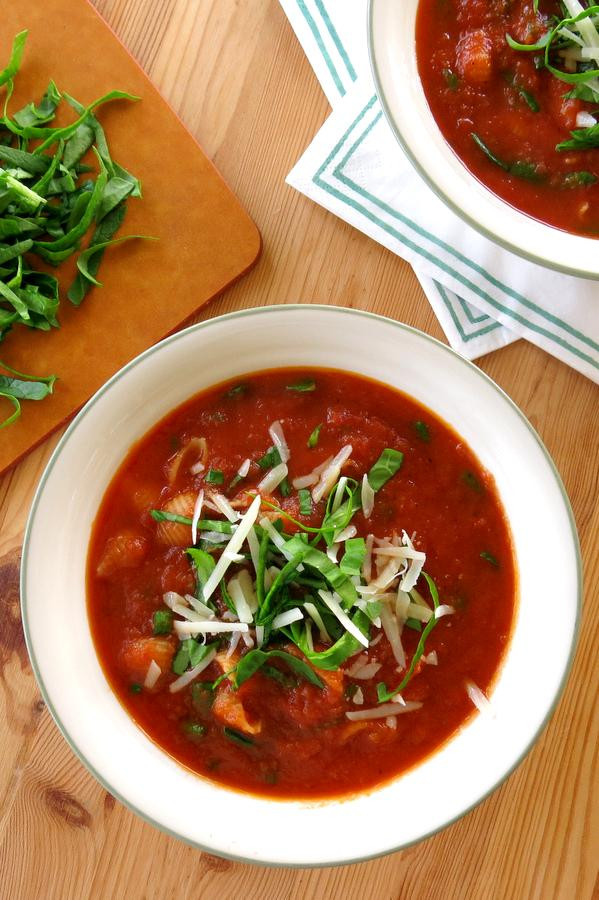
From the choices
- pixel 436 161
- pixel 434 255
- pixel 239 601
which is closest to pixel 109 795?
pixel 239 601

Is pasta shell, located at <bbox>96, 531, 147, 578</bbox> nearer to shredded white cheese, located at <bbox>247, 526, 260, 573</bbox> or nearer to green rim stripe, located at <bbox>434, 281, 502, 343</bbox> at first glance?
shredded white cheese, located at <bbox>247, 526, 260, 573</bbox>

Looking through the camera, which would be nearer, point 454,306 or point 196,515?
point 196,515

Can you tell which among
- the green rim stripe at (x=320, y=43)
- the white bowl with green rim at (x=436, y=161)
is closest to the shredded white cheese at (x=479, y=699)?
the white bowl with green rim at (x=436, y=161)

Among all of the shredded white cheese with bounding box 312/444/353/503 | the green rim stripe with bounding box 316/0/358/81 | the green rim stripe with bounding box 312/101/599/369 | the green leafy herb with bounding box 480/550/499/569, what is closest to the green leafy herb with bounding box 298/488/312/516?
the shredded white cheese with bounding box 312/444/353/503

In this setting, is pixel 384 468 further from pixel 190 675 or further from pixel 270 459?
pixel 190 675

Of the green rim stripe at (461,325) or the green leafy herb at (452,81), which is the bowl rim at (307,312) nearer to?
the green rim stripe at (461,325)

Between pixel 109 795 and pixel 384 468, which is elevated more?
pixel 384 468
